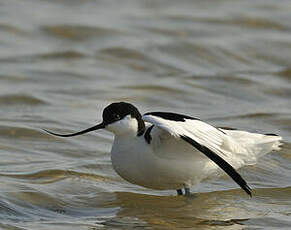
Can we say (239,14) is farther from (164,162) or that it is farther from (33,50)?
(164,162)

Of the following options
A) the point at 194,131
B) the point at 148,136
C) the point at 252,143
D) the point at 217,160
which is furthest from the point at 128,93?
the point at 217,160

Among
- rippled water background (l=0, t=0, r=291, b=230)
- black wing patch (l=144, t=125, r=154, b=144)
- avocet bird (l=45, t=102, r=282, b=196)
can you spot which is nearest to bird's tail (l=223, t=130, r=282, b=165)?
avocet bird (l=45, t=102, r=282, b=196)

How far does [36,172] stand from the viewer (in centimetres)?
862

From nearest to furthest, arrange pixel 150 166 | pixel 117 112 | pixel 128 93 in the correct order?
pixel 150 166 → pixel 117 112 → pixel 128 93

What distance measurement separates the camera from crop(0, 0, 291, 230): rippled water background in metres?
7.69

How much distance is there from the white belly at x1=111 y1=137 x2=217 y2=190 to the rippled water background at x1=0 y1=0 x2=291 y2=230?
0.89 ft

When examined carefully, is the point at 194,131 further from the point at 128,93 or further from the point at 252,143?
the point at 128,93

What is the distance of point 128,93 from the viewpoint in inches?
479

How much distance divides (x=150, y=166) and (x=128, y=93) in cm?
471

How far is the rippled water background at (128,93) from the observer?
7.69 metres

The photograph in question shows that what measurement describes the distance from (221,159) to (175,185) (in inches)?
36.5

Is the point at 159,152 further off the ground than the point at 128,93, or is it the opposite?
the point at 159,152

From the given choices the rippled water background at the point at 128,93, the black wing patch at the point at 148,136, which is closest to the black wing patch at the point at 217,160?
the rippled water background at the point at 128,93

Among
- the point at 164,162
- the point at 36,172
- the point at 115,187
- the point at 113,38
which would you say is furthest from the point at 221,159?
the point at 113,38
